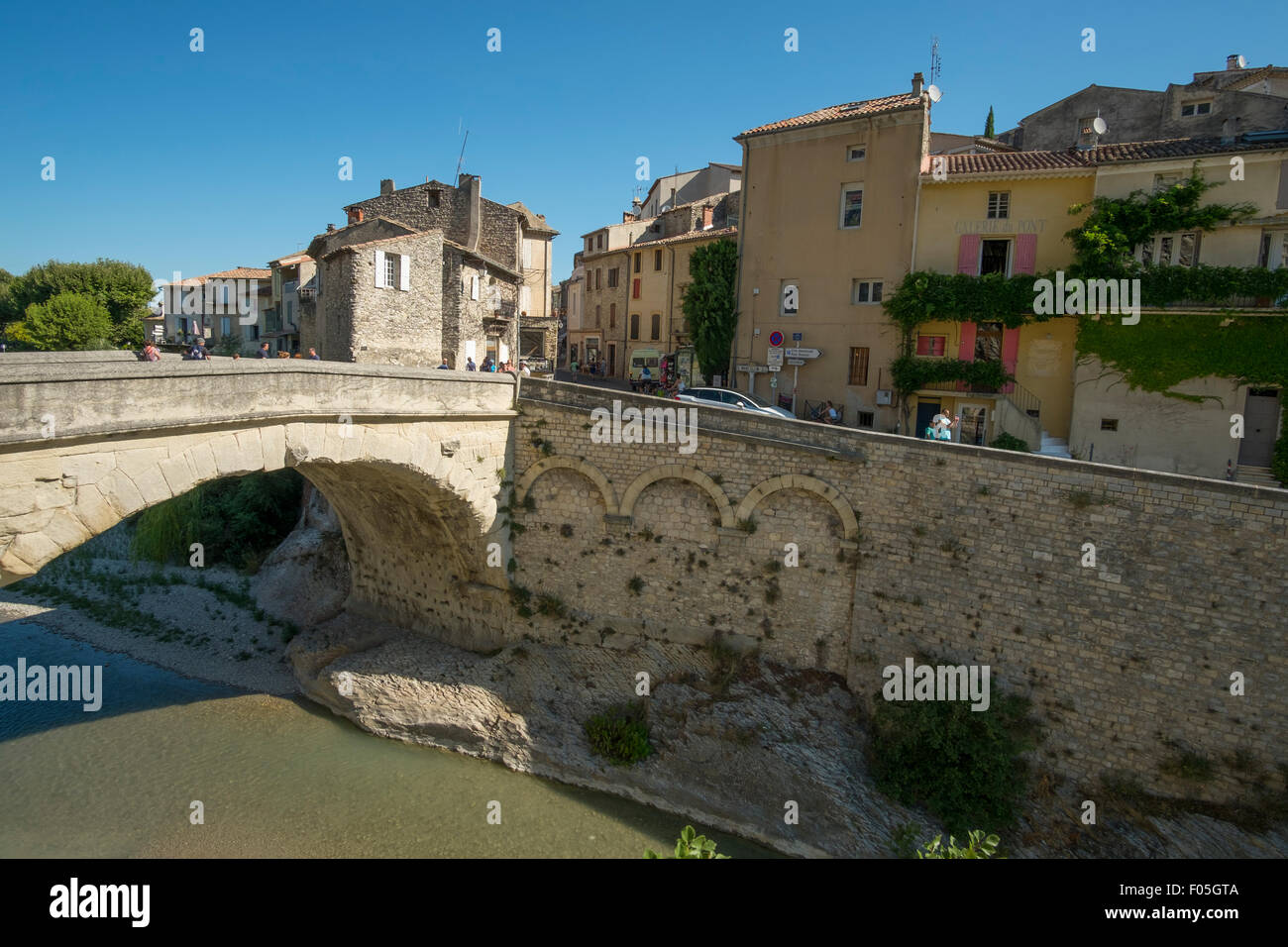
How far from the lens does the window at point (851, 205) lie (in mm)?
24406

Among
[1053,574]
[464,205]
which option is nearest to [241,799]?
[1053,574]

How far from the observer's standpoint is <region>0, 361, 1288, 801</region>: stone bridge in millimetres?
10297

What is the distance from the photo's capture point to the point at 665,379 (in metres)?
32.9

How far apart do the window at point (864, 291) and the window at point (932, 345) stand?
6.49 ft

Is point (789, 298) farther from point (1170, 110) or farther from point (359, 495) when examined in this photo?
point (1170, 110)

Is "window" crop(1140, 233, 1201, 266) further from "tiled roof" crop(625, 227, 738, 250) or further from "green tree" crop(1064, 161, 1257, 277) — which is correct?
"tiled roof" crop(625, 227, 738, 250)

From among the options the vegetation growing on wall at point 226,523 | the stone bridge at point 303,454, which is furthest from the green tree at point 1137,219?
the vegetation growing on wall at point 226,523

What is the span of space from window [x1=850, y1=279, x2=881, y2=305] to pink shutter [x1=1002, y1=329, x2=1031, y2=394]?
4075mm

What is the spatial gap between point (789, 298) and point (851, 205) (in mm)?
3586

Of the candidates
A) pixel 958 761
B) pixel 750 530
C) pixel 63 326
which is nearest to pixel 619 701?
pixel 750 530

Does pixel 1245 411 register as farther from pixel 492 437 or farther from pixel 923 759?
pixel 492 437

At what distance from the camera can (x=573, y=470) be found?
669 inches

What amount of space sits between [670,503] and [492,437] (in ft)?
14.0

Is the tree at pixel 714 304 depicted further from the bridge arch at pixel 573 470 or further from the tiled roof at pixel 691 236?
the bridge arch at pixel 573 470
